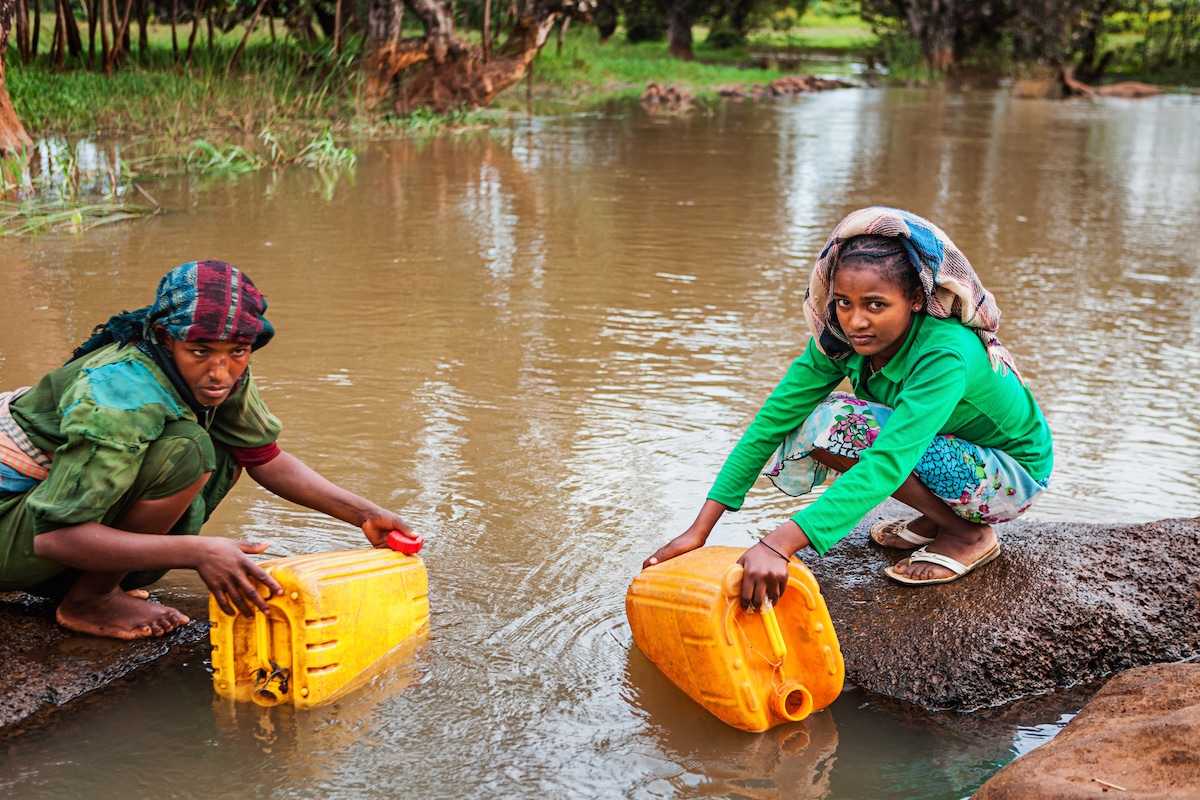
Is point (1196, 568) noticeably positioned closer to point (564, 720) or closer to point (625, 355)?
point (564, 720)

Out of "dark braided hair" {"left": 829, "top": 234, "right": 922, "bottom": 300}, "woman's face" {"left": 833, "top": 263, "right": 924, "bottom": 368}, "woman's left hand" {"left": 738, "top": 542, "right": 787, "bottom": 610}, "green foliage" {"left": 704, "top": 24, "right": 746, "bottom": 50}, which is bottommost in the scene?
"woman's left hand" {"left": 738, "top": 542, "right": 787, "bottom": 610}

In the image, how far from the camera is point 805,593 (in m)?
2.25

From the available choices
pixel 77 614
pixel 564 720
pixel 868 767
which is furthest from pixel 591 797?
pixel 77 614

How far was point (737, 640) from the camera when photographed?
220 centimetres

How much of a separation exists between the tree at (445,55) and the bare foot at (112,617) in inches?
403

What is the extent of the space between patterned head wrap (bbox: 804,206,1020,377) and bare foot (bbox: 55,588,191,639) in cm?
170

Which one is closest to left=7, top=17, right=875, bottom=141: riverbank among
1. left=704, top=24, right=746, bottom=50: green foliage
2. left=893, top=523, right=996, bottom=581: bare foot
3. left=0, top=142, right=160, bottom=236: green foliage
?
left=0, top=142, right=160, bottom=236: green foliage

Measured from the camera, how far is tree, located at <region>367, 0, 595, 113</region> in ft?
39.2

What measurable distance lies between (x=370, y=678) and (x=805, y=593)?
0.95 meters

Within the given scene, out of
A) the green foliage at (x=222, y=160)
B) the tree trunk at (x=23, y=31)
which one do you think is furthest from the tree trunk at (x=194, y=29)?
the green foliage at (x=222, y=160)

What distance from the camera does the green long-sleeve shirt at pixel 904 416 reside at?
2295mm

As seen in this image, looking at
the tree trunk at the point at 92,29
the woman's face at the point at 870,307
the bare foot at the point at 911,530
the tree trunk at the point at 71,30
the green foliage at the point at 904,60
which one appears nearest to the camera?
the woman's face at the point at 870,307

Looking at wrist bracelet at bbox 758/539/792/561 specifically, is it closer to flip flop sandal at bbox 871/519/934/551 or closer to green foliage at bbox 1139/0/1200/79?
flip flop sandal at bbox 871/519/934/551

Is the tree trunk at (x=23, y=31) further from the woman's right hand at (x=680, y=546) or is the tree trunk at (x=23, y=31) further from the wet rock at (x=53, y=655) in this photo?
the woman's right hand at (x=680, y=546)
